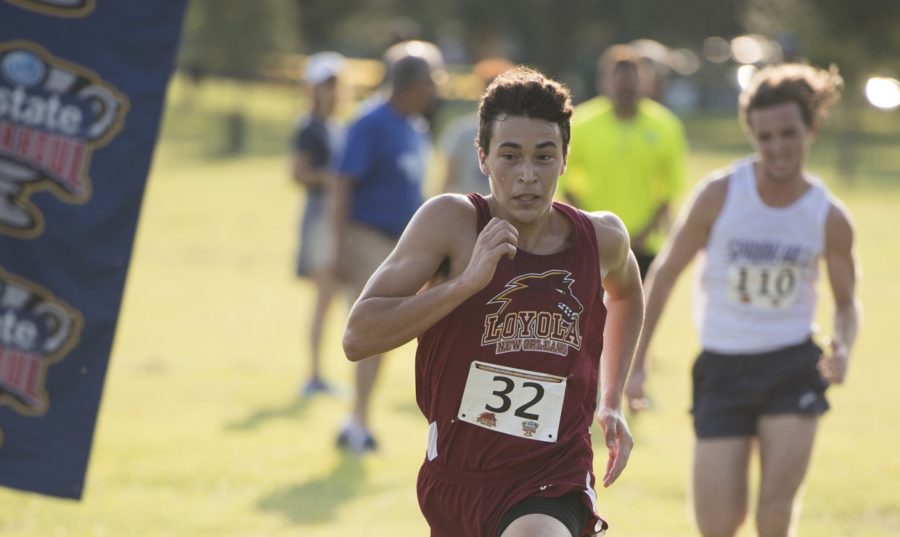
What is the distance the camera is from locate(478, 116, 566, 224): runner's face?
14.2ft

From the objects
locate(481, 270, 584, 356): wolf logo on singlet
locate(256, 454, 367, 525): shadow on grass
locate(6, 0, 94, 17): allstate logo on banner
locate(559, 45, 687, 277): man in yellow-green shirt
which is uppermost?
locate(559, 45, 687, 277): man in yellow-green shirt

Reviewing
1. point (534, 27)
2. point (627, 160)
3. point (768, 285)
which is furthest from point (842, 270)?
point (534, 27)

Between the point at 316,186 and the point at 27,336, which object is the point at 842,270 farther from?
the point at 316,186

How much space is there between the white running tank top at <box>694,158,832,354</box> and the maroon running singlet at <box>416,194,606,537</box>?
2.01 meters

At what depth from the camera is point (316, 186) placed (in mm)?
12070

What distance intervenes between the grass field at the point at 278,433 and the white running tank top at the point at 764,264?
1.95m

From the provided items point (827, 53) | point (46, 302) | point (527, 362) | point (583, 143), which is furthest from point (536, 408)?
point (827, 53)

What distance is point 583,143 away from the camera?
1087cm

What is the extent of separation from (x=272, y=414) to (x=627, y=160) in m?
3.38

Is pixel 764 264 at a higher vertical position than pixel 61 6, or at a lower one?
lower

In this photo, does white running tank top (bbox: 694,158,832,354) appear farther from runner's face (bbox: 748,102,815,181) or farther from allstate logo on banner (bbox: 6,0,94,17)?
allstate logo on banner (bbox: 6,0,94,17)

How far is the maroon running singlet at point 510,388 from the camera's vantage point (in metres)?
4.39

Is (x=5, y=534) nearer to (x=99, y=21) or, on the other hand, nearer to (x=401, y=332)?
(x=99, y=21)

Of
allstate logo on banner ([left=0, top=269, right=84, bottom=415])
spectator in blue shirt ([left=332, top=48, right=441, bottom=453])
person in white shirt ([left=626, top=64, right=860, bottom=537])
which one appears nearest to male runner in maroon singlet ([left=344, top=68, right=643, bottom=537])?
person in white shirt ([left=626, top=64, right=860, bottom=537])
